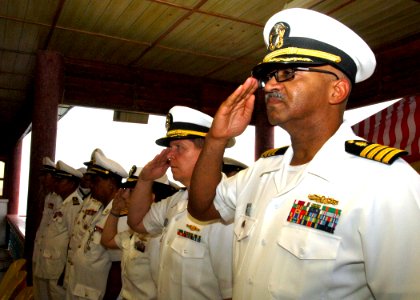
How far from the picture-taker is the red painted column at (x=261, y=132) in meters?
6.43

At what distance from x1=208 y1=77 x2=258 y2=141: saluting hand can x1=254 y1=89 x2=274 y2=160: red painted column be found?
496 centimetres

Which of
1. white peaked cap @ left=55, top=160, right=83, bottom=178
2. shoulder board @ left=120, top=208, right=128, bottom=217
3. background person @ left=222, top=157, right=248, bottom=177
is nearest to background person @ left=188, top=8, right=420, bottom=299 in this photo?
shoulder board @ left=120, top=208, right=128, bottom=217

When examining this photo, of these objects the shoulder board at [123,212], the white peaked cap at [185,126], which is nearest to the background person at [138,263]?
the shoulder board at [123,212]

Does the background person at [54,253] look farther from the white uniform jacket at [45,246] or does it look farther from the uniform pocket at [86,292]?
the uniform pocket at [86,292]

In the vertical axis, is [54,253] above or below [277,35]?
below

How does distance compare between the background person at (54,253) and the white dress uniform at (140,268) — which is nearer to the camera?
the white dress uniform at (140,268)

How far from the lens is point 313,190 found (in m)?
1.20

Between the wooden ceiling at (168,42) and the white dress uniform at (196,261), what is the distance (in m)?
2.02

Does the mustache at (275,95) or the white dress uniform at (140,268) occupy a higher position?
the mustache at (275,95)

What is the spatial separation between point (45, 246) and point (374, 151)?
381 cm

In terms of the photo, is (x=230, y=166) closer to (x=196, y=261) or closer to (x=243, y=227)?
(x=196, y=261)

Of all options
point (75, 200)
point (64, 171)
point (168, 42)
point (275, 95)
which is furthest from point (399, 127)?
point (64, 171)

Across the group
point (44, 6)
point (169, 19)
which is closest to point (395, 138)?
point (169, 19)

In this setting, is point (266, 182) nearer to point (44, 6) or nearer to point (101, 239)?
point (101, 239)
